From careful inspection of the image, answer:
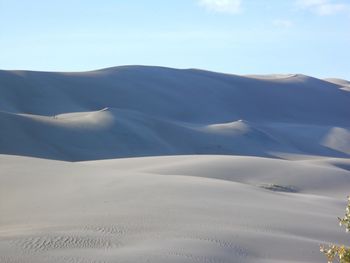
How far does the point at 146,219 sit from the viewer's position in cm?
1237

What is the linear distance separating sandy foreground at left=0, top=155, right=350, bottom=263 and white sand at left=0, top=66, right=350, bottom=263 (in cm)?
2

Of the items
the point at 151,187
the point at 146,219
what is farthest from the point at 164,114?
the point at 146,219

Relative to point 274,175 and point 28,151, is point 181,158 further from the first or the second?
point 28,151

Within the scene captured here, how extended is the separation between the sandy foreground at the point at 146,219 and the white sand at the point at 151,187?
23mm

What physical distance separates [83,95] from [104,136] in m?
25.8

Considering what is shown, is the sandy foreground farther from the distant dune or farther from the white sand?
the distant dune

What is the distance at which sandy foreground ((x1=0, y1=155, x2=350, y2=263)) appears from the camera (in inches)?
381

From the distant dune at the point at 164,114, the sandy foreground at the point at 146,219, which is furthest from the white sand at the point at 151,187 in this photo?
the distant dune at the point at 164,114

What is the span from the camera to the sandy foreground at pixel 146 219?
31.7 feet

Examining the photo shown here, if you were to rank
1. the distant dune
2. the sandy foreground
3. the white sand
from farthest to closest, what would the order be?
the distant dune < the white sand < the sandy foreground

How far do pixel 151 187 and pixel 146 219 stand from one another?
4185 millimetres

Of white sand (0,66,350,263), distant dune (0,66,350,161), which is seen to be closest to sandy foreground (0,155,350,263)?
white sand (0,66,350,263)

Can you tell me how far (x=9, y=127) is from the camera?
3775 centimetres

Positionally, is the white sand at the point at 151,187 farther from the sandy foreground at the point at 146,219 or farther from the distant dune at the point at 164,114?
the distant dune at the point at 164,114
